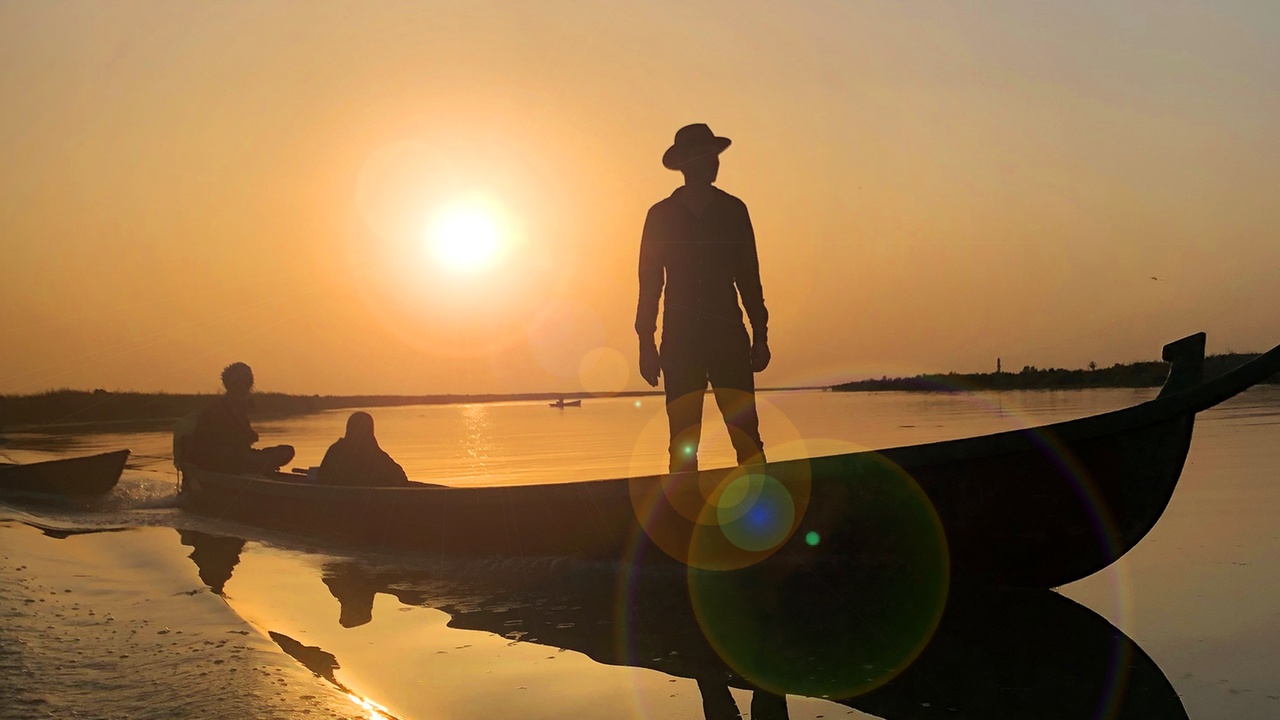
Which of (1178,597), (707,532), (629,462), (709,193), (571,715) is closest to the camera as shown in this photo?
(571,715)

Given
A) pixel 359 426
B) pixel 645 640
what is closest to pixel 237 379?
pixel 359 426

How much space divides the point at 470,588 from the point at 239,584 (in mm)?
1748

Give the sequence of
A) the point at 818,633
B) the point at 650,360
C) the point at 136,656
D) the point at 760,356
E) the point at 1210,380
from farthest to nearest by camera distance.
A: the point at 650,360 → the point at 760,356 → the point at 1210,380 → the point at 818,633 → the point at 136,656

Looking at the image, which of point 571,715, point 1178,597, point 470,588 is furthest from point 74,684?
point 1178,597

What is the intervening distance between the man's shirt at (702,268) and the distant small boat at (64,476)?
36.0 ft

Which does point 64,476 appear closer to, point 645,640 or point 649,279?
point 649,279

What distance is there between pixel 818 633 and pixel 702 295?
244 cm

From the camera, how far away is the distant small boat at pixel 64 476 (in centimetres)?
1276

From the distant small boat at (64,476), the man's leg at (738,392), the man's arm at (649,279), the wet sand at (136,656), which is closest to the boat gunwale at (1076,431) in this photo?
the man's leg at (738,392)

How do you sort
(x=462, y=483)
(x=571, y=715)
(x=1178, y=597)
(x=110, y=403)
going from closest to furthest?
(x=571, y=715)
(x=1178, y=597)
(x=462, y=483)
(x=110, y=403)

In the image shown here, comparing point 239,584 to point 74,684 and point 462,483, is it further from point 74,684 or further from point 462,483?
point 462,483

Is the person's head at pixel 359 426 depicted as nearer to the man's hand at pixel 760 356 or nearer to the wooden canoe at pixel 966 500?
the wooden canoe at pixel 966 500

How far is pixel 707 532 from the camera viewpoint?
5332mm

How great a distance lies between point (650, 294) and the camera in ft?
19.6
